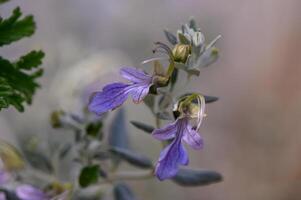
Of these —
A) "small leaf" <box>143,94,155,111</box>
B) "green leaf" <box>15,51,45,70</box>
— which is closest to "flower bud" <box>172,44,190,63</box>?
"small leaf" <box>143,94,155,111</box>

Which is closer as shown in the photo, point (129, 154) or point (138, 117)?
point (129, 154)

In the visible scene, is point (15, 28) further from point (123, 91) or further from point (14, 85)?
point (123, 91)

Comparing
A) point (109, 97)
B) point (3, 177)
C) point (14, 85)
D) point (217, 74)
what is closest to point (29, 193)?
point (3, 177)

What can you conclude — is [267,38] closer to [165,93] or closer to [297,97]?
[297,97]

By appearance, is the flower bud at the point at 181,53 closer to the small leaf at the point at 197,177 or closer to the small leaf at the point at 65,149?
the small leaf at the point at 197,177

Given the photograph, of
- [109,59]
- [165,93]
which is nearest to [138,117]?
[109,59]

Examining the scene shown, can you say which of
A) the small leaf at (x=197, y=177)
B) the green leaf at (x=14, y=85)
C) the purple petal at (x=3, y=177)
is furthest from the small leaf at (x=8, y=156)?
the small leaf at (x=197, y=177)
